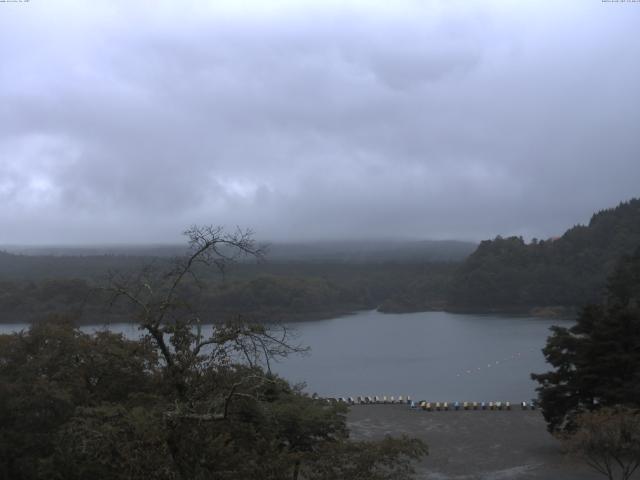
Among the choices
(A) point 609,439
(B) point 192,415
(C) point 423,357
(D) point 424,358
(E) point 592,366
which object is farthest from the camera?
(C) point 423,357

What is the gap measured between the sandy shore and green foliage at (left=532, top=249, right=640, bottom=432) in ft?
3.17

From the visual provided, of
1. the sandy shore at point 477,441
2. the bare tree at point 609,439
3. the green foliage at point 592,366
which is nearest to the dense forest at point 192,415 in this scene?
the bare tree at point 609,439

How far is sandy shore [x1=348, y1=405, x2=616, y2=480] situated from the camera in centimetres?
1291

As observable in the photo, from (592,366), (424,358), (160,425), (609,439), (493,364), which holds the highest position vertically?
(160,425)

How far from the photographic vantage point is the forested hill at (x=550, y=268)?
54438 millimetres

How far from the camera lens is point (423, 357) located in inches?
1448

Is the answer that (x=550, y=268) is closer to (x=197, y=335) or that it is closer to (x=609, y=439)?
(x=609, y=439)

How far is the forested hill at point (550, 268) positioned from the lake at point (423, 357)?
158 inches

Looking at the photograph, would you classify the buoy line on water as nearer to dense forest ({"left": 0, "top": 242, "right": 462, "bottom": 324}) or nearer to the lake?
the lake

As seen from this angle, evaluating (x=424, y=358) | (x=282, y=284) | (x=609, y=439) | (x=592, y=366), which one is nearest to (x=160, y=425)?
(x=609, y=439)

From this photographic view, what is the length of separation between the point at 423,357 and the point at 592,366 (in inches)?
901

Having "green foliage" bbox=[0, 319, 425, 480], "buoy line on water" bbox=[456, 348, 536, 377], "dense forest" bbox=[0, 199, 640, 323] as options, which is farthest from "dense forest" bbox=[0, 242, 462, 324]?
"green foliage" bbox=[0, 319, 425, 480]

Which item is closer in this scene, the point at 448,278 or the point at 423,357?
the point at 423,357

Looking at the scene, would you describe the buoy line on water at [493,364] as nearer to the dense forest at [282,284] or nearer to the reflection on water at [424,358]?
the reflection on water at [424,358]
